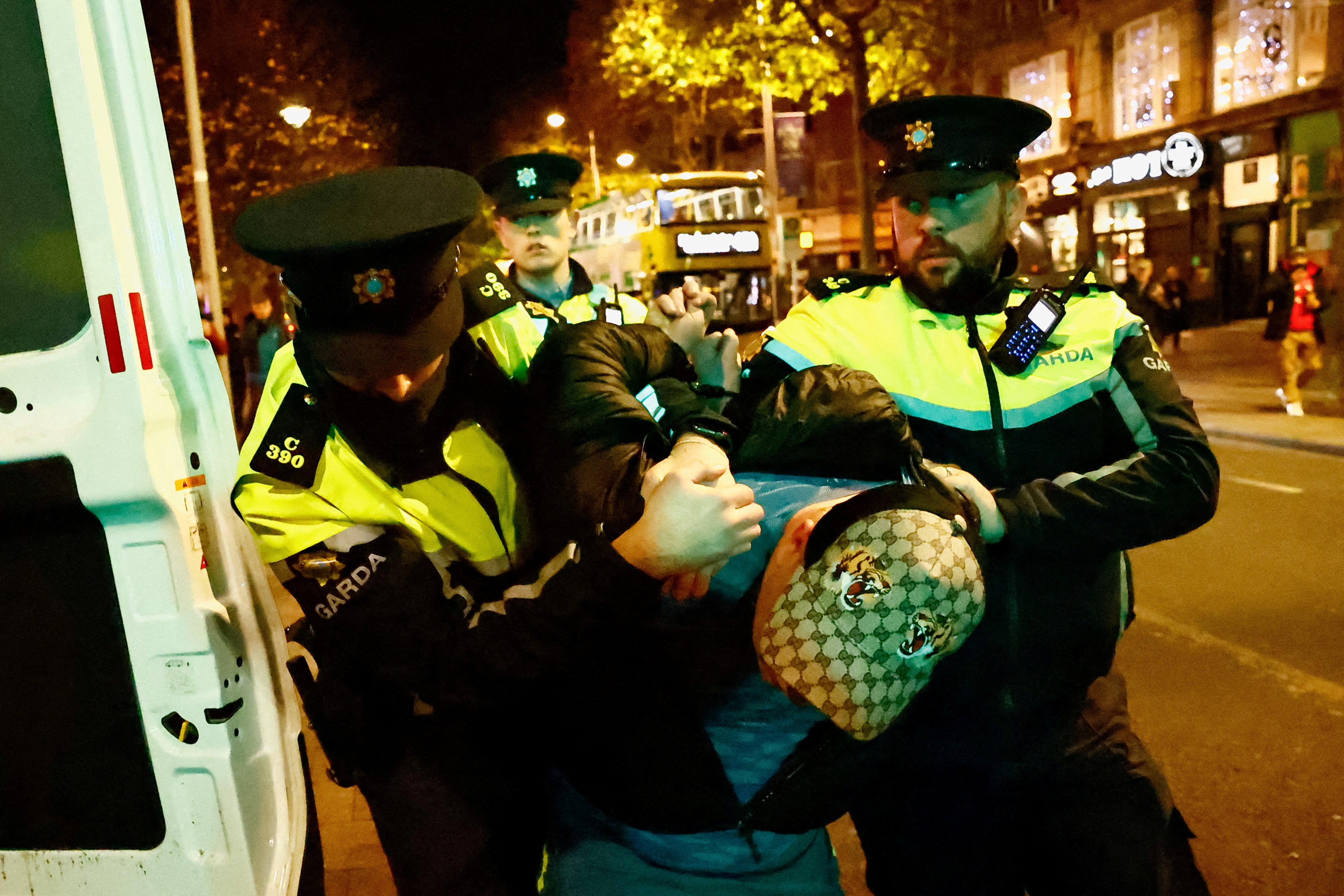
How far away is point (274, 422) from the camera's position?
1.73m

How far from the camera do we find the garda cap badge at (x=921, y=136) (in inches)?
80.2

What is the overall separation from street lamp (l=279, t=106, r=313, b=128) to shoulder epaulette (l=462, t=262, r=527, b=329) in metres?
15.3

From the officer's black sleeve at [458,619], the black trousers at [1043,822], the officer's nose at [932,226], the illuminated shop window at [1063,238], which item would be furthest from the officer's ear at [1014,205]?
the illuminated shop window at [1063,238]

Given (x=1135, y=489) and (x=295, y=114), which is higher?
(x=295, y=114)

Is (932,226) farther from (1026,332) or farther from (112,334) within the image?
(112,334)

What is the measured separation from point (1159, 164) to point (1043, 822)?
2325cm

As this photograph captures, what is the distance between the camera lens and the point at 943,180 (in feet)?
6.64

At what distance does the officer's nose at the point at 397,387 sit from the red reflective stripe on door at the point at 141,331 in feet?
1.48

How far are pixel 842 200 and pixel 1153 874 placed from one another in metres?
40.6

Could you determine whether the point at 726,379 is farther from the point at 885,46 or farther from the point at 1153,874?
the point at 885,46

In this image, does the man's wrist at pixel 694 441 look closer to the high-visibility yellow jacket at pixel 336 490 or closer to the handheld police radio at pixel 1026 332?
the high-visibility yellow jacket at pixel 336 490

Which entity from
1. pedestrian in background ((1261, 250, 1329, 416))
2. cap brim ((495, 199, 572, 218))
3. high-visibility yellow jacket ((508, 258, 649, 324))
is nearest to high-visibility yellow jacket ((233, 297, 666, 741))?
high-visibility yellow jacket ((508, 258, 649, 324))

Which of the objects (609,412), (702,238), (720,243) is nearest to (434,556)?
(609,412)

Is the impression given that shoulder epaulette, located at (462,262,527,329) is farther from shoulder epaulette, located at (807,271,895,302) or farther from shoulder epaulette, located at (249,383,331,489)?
shoulder epaulette, located at (807,271,895,302)
